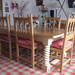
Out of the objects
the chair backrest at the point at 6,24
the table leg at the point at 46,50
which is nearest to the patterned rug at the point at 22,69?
the table leg at the point at 46,50

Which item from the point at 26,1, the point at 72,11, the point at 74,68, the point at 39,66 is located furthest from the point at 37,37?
the point at 26,1

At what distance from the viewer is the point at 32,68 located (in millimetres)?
2176

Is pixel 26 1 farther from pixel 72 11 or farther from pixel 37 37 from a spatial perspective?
pixel 37 37

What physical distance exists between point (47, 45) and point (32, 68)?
0.58 m

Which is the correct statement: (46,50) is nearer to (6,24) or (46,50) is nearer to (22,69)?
(22,69)

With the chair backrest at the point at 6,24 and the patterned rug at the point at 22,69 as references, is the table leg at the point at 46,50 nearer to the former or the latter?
the patterned rug at the point at 22,69

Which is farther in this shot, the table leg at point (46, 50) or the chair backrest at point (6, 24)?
the chair backrest at point (6, 24)

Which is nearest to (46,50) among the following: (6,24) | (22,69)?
(22,69)

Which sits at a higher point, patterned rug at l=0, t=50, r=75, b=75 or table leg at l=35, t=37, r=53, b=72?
table leg at l=35, t=37, r=53, b=72

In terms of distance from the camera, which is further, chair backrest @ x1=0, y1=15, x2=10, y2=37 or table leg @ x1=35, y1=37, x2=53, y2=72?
chair backrest @ x1=0, y1=15, x2=10, y2=37

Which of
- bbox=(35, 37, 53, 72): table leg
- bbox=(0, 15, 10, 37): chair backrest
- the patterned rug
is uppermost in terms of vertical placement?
bbox=(0, 15, 10, 37): chair backrest

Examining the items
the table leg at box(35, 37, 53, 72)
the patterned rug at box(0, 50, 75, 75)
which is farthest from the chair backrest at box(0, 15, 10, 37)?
the table leg at box(35, 37, 53, 72)

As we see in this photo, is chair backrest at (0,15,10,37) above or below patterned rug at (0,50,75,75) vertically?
above

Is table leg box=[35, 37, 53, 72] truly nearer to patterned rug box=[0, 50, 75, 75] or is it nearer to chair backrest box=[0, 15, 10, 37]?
patterned rug box=[0, 50, 75, 75]
